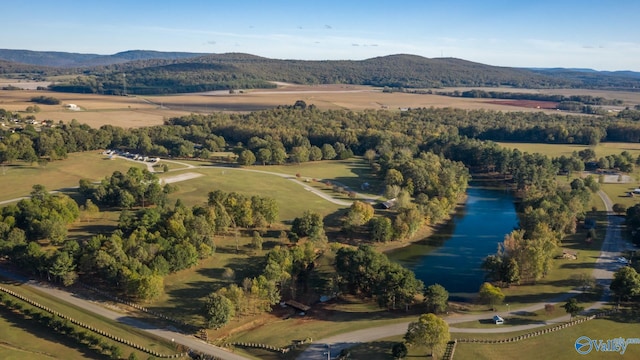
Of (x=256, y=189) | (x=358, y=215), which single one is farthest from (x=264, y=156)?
(x=358, y=215)

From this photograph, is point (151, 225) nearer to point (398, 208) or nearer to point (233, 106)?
point (398, 208)

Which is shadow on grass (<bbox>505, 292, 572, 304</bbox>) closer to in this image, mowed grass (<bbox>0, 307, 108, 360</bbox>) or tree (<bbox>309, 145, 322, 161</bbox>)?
mowed grass (<bbox>0, 307, 108, 360</bbox>)

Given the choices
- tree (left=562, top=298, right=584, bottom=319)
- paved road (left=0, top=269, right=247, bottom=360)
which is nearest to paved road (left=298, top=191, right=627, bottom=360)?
tree (left=562, top=298, right=584, bottom=319)

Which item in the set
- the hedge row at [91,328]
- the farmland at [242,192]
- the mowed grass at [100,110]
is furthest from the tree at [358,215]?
the mowed grass at [100,110]

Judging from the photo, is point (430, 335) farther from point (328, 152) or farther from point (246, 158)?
point (328, 152)

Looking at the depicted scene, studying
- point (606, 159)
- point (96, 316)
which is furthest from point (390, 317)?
point (606, 159)

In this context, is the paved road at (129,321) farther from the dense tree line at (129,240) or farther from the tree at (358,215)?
the tree at (358,215)
